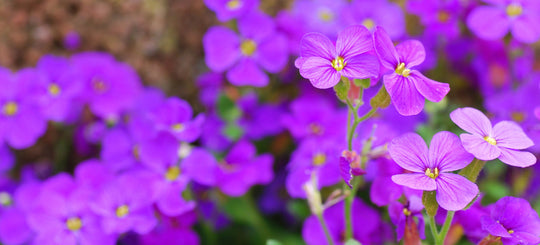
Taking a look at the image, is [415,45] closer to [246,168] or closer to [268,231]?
[246,168]

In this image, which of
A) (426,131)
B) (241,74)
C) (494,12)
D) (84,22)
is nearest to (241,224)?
(241,74)

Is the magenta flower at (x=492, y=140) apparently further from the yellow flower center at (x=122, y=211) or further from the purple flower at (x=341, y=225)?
the yellow flower center at (x=122, y=211)

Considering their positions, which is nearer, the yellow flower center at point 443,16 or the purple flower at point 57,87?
the purple flower at point 57,87

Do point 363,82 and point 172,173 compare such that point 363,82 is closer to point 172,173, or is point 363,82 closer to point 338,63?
point 338,63

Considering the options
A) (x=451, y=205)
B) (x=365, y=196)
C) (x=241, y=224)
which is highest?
(x=451, y=205)

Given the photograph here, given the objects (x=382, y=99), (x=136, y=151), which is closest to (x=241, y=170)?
(x=136, y=151)

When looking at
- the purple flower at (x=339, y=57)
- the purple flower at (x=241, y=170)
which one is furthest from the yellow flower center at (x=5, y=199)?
the purple flower at (x=339, y=57)

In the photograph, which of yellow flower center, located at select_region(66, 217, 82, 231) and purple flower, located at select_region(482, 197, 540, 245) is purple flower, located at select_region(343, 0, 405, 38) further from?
yellow flower center, located at select_region(66, 217, 82, 231)
